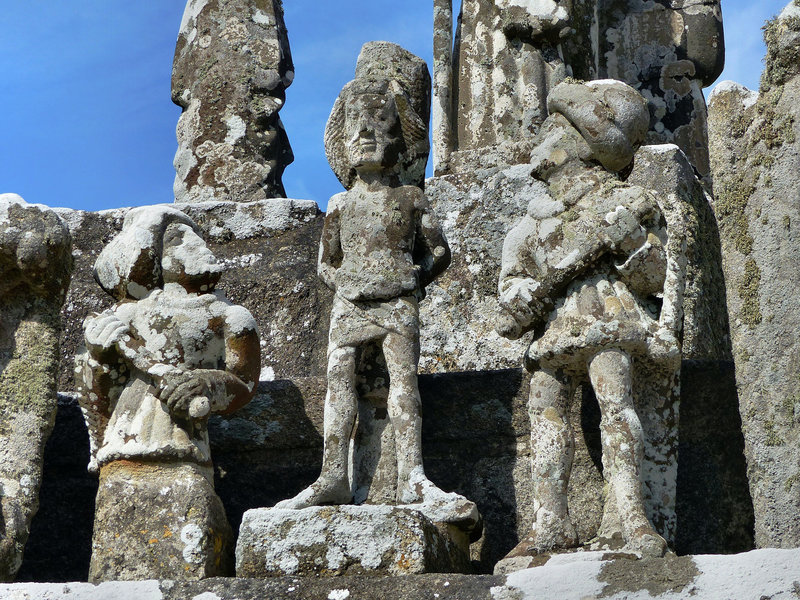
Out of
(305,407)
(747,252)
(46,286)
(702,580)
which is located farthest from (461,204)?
(702,580)

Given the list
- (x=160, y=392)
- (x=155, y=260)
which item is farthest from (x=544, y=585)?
(x=155, y=260)

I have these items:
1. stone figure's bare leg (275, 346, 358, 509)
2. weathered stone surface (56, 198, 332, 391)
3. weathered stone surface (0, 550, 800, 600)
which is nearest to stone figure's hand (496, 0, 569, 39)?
weathered stone surface (56, 198, 332, 391)

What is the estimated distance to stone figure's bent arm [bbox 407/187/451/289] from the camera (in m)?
7.16

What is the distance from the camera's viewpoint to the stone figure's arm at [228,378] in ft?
22.0

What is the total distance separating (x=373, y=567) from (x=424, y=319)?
90.8 inches

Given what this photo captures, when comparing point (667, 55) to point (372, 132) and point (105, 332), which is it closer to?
point (372, 132)

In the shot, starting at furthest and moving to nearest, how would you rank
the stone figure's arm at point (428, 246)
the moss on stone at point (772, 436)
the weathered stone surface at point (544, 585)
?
the stone figure's arm at point (428, 246), the moss on stone at point (772, 436), the weathered stone surface at point (544, 585)

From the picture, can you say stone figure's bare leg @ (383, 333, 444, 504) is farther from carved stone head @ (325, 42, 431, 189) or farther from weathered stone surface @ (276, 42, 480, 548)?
carved stone head @ (325, 42, 431, 189)

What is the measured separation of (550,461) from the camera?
6531 millimetres

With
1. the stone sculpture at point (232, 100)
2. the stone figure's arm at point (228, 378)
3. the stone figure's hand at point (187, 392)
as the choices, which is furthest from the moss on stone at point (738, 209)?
the stone sculpture at point (232, 100)

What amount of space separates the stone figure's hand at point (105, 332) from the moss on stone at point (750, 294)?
2.31 meters

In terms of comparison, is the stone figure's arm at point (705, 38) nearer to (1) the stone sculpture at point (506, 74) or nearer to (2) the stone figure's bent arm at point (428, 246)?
(1) the stone sculpture at point (506, 74)

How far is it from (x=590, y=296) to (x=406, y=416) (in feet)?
2.72

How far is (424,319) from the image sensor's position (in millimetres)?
8328
